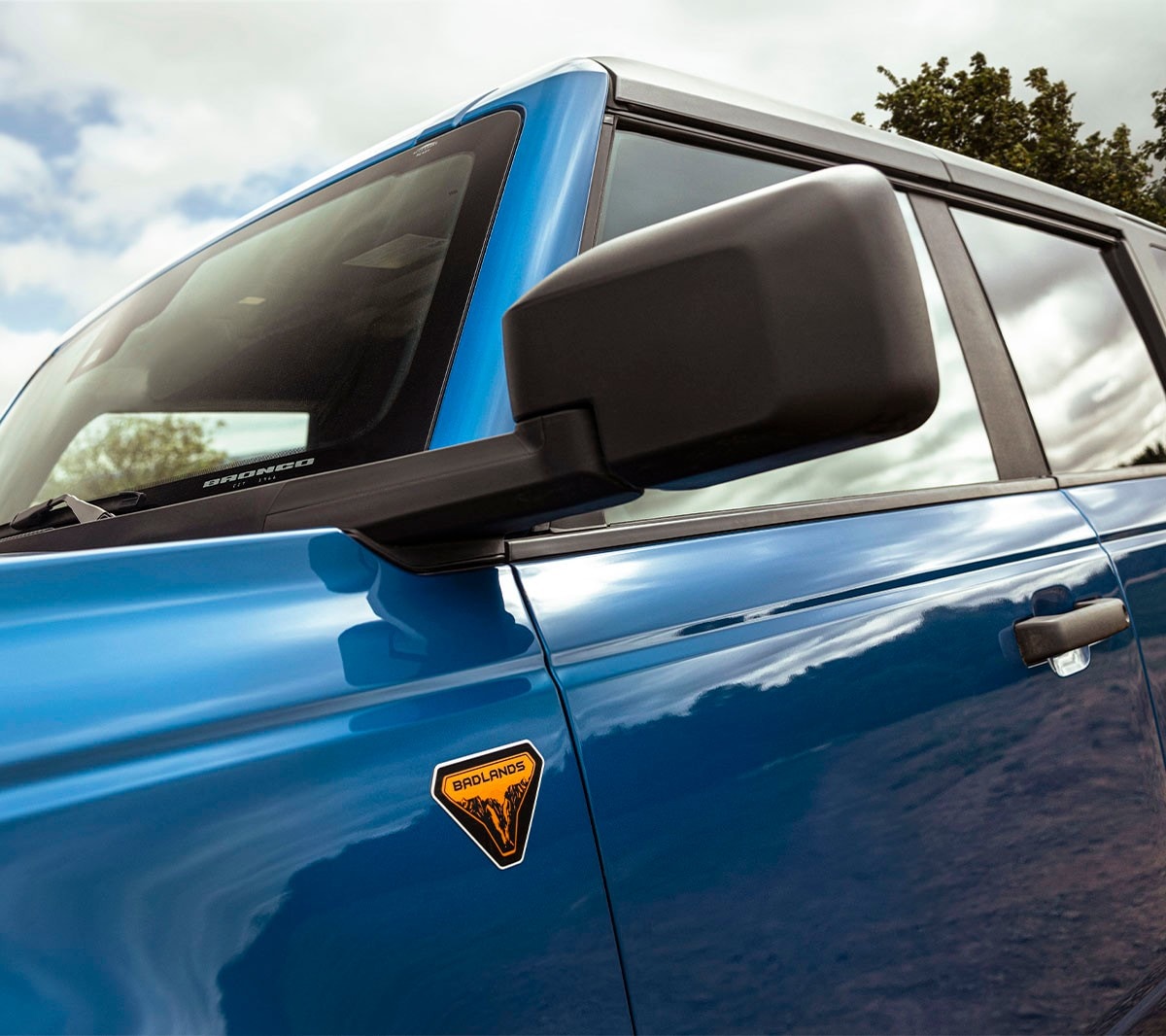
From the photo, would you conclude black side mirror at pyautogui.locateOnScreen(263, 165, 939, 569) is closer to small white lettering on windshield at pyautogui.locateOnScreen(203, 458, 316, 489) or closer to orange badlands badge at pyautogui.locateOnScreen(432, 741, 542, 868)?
orange badlands badge at pyautogui.locateOnScreen(432, 741, 542, 868)

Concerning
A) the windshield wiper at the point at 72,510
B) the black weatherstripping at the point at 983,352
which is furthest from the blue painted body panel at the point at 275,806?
the black weatherstripping at the point at 983,352

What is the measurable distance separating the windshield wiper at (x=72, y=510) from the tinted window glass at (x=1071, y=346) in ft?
5.48

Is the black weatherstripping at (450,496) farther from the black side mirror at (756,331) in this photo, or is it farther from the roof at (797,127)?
the roof at (797,127)

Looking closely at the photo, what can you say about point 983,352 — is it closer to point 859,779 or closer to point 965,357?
point 965,357

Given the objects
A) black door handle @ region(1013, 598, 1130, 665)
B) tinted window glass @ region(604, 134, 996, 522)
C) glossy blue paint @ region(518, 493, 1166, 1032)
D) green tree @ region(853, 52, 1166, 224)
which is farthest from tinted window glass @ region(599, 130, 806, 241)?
green tree @ region(853, 52, 1166, 224)

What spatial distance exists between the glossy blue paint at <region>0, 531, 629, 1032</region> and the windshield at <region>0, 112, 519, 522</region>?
33 centimetres

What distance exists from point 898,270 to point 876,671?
71cm

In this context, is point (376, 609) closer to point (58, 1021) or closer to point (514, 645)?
point (514, 645)

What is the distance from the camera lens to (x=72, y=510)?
1.52 metres

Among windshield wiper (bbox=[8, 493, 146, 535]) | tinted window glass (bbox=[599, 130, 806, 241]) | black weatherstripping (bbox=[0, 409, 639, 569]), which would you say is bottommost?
black weatherstripping (bbox=[0, 409, 639, 569])

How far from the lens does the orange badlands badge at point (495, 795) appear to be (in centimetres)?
102

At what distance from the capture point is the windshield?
1.42 m

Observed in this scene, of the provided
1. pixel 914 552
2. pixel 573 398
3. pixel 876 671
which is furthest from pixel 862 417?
pixel 914 552

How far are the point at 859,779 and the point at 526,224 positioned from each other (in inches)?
31.1
